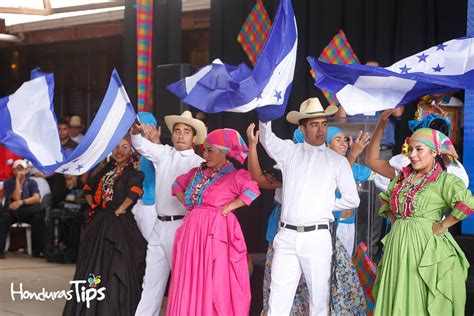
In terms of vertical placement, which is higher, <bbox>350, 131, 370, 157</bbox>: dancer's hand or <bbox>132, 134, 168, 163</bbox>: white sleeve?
<bbox>350, 131, 370, 157</bbox>: dancer's hand

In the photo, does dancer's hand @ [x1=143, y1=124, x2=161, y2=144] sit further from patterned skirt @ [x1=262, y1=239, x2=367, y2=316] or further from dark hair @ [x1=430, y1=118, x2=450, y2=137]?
dark hair @ [x1=430, y1=118, x2=450, y2=137]

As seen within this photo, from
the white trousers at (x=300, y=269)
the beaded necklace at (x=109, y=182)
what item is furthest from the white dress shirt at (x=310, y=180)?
the beaded necklace at (x=109, y=182)

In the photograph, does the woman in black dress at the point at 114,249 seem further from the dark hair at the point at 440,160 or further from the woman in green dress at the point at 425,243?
the dark hair at the point at 440,160

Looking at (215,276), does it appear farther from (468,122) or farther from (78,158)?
(468,122)

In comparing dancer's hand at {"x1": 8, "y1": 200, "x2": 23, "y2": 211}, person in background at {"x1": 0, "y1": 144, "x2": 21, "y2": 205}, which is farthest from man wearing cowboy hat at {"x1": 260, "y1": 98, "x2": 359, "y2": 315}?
person in background at {"x1": 0, "y1": 144, "x2": 21, "y2": 205}

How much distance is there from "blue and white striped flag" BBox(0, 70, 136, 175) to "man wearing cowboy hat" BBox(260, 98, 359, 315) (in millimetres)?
1328

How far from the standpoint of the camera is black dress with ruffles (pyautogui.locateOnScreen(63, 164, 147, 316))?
6.52 metres

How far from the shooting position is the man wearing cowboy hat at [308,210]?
215 inches

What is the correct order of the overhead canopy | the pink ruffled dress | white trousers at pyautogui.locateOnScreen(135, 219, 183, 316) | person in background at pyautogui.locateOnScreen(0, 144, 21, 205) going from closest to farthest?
the pink ruffled dress
white trousers at pyautogui.locateOnScreen(135, 219, 183, 316)
the overhead canopy
person in background at pyautogui.locateOnScreen(0, 144, 21, 205)

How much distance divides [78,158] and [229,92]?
1408 mm

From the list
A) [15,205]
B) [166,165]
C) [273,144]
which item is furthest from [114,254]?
[15,205]

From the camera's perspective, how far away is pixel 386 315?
5.14 m

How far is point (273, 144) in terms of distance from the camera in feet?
18.7

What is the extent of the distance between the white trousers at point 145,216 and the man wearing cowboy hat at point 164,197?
34.0 inches
